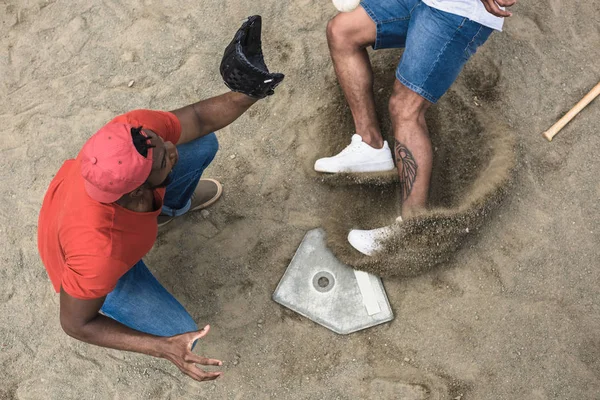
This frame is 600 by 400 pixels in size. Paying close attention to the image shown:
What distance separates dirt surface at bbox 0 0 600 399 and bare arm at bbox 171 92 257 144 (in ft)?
1.89

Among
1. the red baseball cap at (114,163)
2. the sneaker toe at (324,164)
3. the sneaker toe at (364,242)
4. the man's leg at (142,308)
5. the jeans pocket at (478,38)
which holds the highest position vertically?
the jeans pocket at (478,38)

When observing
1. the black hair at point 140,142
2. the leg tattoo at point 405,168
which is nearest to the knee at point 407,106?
the leg tattoo at point 405,168

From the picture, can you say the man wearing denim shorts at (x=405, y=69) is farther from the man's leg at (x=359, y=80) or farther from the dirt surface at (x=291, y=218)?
the dirt surface at (x=291, y=218)

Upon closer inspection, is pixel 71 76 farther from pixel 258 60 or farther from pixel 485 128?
pixel 485 128

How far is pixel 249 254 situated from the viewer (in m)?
2.55

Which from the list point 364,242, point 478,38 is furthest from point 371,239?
point 478,38

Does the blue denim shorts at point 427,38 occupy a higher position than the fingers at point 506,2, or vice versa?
the fingers at point 506,2

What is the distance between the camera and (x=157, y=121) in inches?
76.0

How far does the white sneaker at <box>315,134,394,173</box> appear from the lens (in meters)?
2.50

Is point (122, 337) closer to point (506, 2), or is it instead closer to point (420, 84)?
point (420, 84)

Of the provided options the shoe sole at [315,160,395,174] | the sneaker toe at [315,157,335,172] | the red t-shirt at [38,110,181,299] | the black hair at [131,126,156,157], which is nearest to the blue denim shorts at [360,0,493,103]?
the shoe sole at [315,160,395,174]

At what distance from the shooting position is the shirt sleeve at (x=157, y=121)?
1.89 metres

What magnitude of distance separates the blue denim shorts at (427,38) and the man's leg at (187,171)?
881mm

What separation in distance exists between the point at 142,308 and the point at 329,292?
0.82m
